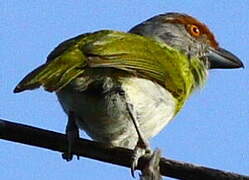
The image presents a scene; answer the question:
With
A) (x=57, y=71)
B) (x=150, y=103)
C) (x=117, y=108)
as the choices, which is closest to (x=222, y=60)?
(x=150, y=103)

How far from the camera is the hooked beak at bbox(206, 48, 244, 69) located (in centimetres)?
646

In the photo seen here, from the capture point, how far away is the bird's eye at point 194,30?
6.69 meters

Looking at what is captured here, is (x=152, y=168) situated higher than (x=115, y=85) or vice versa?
(x=152, y=168)

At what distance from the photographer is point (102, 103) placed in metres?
4.46

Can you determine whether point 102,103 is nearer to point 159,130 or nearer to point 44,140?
point 159,130

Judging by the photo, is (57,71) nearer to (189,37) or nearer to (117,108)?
(117,108)

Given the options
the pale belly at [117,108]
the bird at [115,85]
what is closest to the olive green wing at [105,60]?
the bird at [115,85]

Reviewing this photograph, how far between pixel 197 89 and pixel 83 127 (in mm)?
1640

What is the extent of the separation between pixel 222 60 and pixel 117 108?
221 centimetres

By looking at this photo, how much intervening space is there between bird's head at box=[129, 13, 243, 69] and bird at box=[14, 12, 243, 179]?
0.63m

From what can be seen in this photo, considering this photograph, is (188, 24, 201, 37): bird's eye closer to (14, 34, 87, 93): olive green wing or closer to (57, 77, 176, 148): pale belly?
(57, 77, 176, 148): pale belly

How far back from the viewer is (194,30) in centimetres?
673

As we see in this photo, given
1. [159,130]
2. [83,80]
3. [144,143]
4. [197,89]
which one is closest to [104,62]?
[83,80]

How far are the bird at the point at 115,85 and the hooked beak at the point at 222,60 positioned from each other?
2.03 ft
